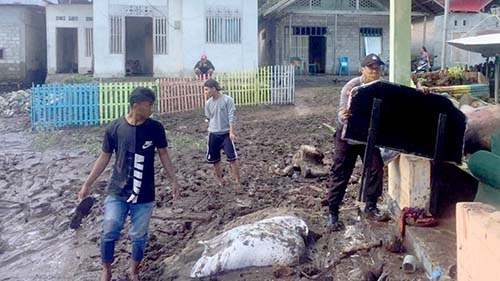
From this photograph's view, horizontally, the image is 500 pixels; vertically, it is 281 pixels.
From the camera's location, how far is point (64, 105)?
627 inches

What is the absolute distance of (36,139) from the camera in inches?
563

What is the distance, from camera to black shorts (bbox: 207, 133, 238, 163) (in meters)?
8.87

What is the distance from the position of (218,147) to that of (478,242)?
20.7 ft

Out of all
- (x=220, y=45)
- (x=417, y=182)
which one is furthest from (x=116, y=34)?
→ (x=417, y=182)

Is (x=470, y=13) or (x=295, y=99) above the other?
(x=470, y=13)

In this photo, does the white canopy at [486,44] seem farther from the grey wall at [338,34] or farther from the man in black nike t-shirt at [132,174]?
the grey wall at [338,34]

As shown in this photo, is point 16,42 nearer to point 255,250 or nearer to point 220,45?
point 220,45

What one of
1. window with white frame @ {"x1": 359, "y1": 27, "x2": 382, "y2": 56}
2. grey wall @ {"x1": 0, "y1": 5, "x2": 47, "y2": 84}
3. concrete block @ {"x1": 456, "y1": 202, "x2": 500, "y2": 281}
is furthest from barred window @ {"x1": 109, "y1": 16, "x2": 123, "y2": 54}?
concrete block @ {"x1": 456, "y1": 202, "x2": 500, "y2": 281}

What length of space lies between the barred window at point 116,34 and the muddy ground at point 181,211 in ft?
28.3

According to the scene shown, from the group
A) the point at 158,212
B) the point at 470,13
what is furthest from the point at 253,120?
the point at 470,13

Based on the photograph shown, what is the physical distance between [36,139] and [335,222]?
10488 mm

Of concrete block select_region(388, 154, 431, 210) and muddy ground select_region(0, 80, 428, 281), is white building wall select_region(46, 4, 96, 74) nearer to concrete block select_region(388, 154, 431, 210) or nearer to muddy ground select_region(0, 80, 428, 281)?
muddy ground select_region(0, 80, 428, 281)

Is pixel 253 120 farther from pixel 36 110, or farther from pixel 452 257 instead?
pixel 452 257

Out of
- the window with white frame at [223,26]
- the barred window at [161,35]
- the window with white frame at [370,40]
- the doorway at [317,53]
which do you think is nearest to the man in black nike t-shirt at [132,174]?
the window with white frame at [223,26]
